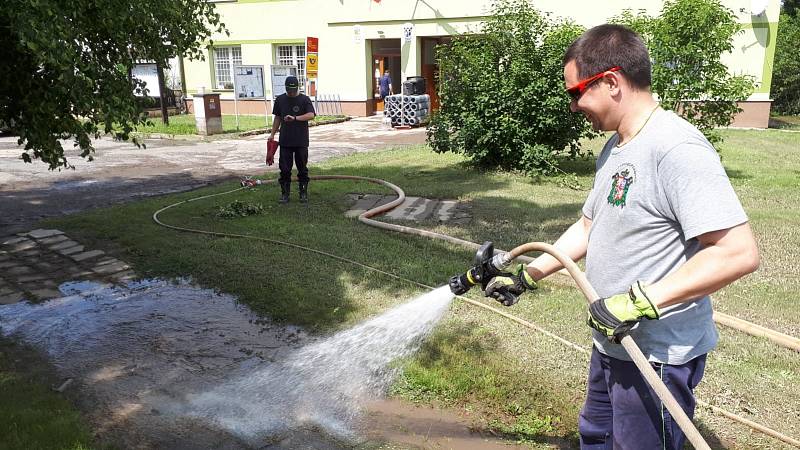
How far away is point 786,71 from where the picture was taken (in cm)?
2372

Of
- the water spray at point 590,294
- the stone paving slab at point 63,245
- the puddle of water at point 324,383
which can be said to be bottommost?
the puddle of water at point 324,383

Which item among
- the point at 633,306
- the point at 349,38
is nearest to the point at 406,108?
the point at 349,38

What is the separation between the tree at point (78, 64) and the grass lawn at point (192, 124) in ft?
38.1

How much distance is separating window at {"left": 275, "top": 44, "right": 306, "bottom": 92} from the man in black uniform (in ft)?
57.6

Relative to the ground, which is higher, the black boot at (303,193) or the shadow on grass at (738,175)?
the black boot at (303,193)

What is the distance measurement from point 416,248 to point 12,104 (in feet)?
13.6

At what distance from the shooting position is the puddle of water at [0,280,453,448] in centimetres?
360

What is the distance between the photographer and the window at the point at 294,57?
1029 inches

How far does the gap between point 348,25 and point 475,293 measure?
21.4m

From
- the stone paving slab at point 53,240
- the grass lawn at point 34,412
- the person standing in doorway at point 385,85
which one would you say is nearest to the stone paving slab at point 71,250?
the stone paving slab at point 53,240

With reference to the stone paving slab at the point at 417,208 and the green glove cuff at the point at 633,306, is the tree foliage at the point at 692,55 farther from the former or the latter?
the green glove cuff at the point at 633,306

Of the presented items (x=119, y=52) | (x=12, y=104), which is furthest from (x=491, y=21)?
(x=12, y=104)

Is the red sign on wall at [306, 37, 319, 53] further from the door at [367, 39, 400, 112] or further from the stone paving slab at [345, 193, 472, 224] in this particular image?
the stone paving slab at [345, 193, 472, 224]

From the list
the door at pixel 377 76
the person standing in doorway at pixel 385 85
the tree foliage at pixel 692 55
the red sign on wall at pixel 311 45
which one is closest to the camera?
the tree foliage at pixel 692 55
